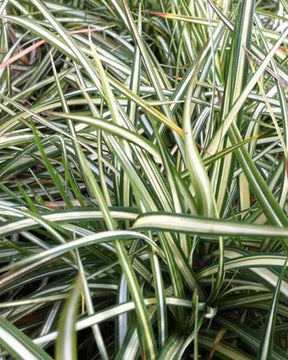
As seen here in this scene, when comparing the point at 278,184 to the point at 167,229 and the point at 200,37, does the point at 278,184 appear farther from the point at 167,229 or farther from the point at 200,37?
the point at 200,37

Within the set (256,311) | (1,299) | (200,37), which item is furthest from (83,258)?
(200,37)

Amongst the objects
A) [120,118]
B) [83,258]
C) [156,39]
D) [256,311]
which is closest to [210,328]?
[256,311]

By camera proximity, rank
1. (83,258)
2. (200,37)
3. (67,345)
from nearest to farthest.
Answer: (67,345) < (83,258) < (200,37)

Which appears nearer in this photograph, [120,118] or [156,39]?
[120,118]

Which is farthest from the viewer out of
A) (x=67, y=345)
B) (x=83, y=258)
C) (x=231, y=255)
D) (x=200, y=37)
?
(x=200, y=37)

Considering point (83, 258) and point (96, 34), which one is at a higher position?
point (96, 34)

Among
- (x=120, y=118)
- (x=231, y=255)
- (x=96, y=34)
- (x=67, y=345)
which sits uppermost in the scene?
(x=96, y=34)

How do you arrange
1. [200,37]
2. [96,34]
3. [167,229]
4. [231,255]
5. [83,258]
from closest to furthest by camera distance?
1. [167,229]
2. [231,255]
3. [83,258]
4. [200,37]
5. [96,34]

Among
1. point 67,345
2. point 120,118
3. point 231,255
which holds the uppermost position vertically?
point 120,118

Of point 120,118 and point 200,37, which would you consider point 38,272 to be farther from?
point 200,37
